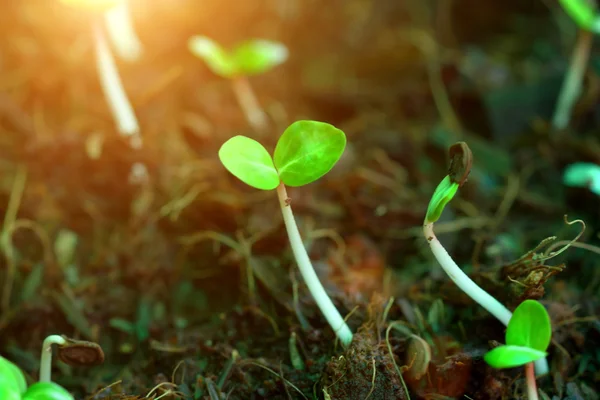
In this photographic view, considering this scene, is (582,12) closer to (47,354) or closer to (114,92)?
(114,92)

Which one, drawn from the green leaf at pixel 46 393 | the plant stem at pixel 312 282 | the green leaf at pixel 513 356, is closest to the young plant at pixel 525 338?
the green leaf at pixel 513 356

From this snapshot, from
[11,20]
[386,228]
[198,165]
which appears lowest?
[386,228]

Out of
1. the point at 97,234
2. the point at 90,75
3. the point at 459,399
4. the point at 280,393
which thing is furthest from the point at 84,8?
the point at 459,399

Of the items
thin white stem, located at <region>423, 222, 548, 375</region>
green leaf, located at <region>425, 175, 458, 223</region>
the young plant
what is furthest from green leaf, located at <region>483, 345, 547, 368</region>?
green leaf, located at <region>425, 175, 458, 223</region>

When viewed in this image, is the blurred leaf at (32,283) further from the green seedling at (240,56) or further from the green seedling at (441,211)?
the green seedling at (441,211)

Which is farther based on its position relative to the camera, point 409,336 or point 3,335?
point 3,335

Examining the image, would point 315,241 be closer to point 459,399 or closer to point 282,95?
point 459,399

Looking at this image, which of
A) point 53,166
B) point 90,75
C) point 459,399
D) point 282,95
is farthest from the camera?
point 282,95

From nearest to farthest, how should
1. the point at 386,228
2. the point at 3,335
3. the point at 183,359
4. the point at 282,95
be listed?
the point at 183,359 → the point at 3,335 → the point at 386,228 → the point at 282,95
